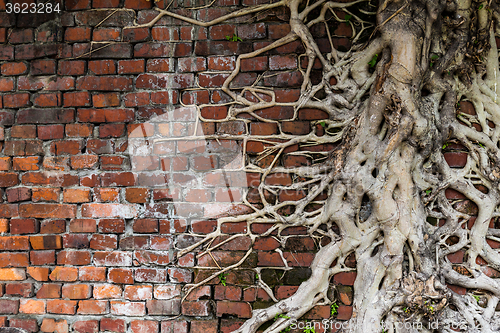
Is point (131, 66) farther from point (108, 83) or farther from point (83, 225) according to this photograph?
point (83, 225)

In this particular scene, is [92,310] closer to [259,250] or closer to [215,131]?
[259,250]

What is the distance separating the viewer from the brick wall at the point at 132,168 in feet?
4.91

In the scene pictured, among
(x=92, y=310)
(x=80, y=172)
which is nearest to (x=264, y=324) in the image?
(x=92, y=310)

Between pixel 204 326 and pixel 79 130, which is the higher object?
pixel 79 130

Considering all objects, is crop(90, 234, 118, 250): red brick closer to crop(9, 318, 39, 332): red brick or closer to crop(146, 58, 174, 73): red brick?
crop(9, 318, 39, 332): red brick

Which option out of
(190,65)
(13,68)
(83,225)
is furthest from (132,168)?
(13,68)

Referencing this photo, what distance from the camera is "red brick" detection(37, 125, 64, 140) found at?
5.08 feet

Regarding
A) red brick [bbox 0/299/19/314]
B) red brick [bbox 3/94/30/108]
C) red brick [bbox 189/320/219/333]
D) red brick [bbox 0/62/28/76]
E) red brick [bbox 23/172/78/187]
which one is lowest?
red brick [bbox 189/320/219/333]

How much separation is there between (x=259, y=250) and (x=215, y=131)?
65 cm

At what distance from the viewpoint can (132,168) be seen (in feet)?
5.01

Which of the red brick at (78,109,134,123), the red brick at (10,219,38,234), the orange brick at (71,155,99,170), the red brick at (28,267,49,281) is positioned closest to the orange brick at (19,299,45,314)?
the red brick at (28,267,49,281)

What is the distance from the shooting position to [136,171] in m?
1.53

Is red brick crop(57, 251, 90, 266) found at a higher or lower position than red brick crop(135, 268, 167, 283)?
higher

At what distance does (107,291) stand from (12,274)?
0.53 metres
